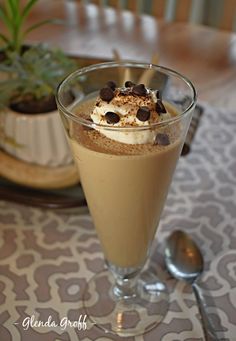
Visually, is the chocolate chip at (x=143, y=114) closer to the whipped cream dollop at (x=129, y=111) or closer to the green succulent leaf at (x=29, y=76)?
the whipped cream dollop at (x=129, y=111)

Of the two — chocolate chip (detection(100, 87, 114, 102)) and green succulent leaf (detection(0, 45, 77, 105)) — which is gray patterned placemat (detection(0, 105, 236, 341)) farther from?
chocolate chip (detection(100, 87, 114, 102))

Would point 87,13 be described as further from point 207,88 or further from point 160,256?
point 160,256

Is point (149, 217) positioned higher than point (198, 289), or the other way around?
point (149, 217)

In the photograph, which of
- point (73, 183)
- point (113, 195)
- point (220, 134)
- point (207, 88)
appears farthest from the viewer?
point (207, 88)

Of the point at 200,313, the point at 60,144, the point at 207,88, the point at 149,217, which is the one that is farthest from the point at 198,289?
the point at 207,88

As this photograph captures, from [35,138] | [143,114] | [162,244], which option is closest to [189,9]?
[35,138]

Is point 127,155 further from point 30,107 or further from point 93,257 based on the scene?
point 30,107

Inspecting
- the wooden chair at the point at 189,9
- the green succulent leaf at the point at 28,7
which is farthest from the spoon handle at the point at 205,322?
the wooden chair at the point at 189,9

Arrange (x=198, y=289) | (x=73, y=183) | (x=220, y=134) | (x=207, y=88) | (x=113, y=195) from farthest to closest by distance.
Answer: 1. (x=207, y=88)
2. (x=220, y=134)
3. (x=73, y=183)
4. (x=198, y=289)
5. (x=113, y=195)

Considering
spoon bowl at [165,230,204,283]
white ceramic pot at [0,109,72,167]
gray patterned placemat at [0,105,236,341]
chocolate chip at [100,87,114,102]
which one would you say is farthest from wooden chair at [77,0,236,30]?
chocolate chip at [100,87,114,102]
